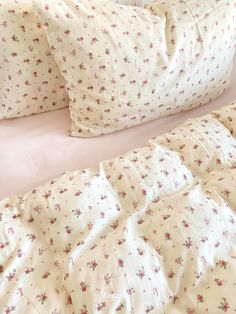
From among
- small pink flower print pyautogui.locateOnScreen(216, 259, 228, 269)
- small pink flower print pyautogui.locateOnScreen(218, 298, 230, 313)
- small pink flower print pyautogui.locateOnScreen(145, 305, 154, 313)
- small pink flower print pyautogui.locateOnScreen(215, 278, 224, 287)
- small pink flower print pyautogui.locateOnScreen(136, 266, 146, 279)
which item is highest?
small pink flower print pyautogui.locateOnScreen(136, 266, 146, 279)

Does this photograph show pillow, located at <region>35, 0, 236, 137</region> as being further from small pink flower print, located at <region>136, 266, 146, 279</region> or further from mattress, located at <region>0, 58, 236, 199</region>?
small pink flower print, located at <region>136, 266, 146, 279</region>

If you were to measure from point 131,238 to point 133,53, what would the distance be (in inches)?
19.8

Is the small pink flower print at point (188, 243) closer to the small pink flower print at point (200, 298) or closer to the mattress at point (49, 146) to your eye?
the small pink flower print at point (200, 298)

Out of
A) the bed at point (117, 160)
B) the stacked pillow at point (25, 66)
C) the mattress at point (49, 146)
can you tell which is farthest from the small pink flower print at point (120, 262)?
the stacked pillow at point (25, 66)

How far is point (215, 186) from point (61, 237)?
0.36 metres

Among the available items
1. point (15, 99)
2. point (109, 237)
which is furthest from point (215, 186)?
point (15, 99)

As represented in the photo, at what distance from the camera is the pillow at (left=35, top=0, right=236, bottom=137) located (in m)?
1.01

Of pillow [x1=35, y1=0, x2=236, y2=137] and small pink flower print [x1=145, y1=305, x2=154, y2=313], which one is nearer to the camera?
small pink flower print [x1=145, y1=305, x2=154, y2=313]

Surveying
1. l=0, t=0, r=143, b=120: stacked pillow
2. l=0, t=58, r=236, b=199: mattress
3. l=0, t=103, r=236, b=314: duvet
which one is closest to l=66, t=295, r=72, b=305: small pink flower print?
l=0, t=103, r=236, b=314: duvet

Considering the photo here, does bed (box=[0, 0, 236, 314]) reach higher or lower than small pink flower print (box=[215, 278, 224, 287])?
higher

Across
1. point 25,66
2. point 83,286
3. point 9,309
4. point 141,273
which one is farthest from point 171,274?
point 25,66

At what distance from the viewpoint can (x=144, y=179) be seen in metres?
0.89

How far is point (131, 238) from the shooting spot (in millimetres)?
779

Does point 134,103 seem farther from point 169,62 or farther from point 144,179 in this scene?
point 144,179
